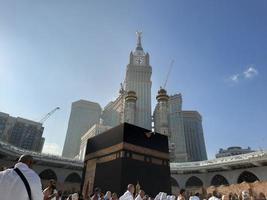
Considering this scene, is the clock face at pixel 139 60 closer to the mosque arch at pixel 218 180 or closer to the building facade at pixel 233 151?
the building facade at pixel 233 151

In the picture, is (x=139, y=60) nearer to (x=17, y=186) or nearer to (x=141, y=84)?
(x=141, y=84)

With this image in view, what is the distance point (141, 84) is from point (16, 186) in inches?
4118

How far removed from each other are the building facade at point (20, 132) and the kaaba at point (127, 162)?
73893mm

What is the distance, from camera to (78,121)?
144m

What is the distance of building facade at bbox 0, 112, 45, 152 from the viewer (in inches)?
3479

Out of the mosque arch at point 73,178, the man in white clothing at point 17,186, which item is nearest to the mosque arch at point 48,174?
the mosque arch at point 73,178

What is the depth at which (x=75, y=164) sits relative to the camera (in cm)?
4169

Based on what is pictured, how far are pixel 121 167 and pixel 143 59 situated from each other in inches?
4029

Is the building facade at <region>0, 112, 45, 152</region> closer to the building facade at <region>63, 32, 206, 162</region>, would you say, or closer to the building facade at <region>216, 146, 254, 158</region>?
the building facade at <region>63, 32, 206, 162</region>

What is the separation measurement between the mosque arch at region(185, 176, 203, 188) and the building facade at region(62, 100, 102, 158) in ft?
319

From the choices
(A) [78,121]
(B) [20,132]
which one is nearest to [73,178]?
(B) [20,132]

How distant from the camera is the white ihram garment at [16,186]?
2762mm

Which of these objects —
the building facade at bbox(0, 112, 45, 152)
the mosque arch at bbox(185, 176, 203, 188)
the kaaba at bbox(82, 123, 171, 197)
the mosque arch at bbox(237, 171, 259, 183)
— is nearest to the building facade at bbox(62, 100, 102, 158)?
the building facade at bbox(0, 112, 45, 152)

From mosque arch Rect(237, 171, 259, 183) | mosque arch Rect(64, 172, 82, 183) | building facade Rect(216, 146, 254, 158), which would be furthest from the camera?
building facade Rect(216, 146, 254, 158)
